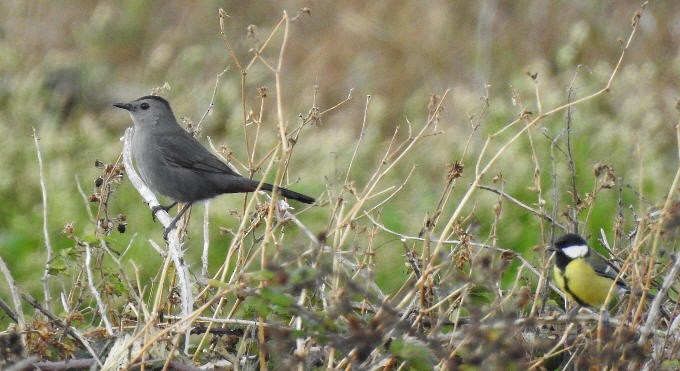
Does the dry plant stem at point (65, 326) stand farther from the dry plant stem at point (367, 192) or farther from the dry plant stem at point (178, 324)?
the dry plant stem at point (367, 192)

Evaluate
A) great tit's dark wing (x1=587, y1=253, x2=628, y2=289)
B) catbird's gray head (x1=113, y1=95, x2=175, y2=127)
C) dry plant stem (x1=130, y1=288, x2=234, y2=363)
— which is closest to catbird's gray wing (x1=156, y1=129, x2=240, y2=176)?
catbird's gray head (x1=113, y1=95, x2=175, y2=127)

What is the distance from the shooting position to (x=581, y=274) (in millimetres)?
4609

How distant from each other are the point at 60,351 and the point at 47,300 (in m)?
0.26

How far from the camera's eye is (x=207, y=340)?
4258mm

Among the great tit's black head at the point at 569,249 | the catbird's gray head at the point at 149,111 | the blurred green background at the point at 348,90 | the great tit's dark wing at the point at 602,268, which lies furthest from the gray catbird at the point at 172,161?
the great tit's dark wing at the point at 602,268

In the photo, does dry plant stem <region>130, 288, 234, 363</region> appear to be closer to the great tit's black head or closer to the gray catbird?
the great tit's black head

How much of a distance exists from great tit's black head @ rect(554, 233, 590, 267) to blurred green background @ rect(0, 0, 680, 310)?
238 centimetres

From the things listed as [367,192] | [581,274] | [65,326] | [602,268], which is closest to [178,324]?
[65,326]

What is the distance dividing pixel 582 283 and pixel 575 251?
14 cm

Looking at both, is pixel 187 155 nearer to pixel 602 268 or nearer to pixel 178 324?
pixel 602 268

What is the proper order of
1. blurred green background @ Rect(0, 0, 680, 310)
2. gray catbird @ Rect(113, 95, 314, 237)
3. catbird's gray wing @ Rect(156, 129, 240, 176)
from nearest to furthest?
gray catbird @ Rect(113, 95, 314, 237) < catbird's gray wing @ Rect(156, 129, 240, 176) < blurred green background @ Rect(0, 0, 680, 310)

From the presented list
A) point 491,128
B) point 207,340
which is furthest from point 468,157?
point 207,340

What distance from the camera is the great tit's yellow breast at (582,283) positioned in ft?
15.0

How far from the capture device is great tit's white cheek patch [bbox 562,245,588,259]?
4660 mm
